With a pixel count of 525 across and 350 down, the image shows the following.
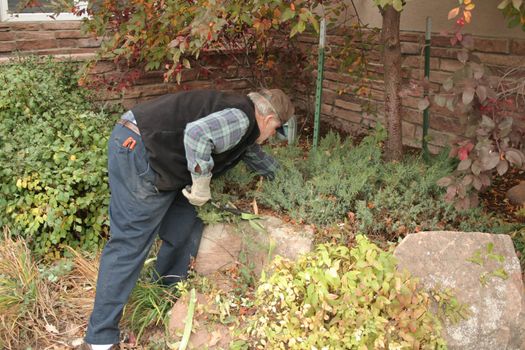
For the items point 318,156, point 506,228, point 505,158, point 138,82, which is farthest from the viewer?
point 138,82

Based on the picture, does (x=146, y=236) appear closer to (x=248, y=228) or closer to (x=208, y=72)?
(x=248, y=228)

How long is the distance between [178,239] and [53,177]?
1171mm

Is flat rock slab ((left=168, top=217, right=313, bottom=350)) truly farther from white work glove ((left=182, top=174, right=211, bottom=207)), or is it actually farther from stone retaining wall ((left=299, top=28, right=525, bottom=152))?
stone retaining wall ((left=299, top=28, right=525, bottom=152))

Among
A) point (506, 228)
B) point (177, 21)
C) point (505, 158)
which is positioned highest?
point (177, 21)

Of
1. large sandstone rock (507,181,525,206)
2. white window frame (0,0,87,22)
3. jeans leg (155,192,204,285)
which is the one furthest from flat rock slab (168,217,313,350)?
white window frame (0,0,87,22)

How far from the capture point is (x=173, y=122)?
302 cm

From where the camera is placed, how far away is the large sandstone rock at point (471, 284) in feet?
9.71

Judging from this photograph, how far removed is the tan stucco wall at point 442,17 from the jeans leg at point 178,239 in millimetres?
2653

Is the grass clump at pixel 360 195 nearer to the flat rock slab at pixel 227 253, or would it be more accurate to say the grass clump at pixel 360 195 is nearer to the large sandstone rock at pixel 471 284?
the flat rock slab at pixel 227 253

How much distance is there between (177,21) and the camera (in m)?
3.86

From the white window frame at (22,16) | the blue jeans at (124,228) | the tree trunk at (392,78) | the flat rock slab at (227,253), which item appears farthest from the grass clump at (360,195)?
the white window frame at (22,16)

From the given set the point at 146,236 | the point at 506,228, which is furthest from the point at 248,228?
the point at 506,228

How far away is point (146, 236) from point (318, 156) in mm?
1430

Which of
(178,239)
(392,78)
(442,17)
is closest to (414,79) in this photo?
(442,17)
